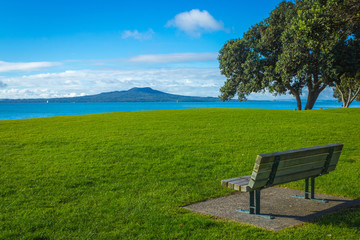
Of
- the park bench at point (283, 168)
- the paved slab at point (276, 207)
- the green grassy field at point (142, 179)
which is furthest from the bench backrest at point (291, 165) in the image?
the green grassy field at point (142, 179)

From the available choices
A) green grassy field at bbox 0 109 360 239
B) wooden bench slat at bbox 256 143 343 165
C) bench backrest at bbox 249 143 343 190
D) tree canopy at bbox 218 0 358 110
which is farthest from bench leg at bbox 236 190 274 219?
tree canopy at bbox 218 0 358 110

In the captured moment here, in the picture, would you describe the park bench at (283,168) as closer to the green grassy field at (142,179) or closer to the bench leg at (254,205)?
the bench leg at (254,205)

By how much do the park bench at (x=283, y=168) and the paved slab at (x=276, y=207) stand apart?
0.24 meters

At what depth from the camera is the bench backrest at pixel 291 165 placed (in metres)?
5.34

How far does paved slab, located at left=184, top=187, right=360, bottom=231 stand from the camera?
560 centimetres

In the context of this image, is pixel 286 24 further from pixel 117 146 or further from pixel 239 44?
pixel 117 146

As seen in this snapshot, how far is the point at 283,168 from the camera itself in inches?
223

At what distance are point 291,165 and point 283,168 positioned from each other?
22cm

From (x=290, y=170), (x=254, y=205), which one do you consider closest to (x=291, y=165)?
(x=290, y=170)

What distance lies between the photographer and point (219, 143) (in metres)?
13.9

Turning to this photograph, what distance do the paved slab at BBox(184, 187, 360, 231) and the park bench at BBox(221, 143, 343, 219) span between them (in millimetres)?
239

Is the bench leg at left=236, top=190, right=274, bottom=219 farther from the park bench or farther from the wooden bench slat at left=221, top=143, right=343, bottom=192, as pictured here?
the wooden bench slat at left=221, top=143, right=343, bottom=192

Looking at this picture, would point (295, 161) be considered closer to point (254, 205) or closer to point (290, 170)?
point (290, 170)

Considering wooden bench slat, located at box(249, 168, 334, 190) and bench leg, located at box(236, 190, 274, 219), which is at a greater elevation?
wooden bench slat, located at box(249, 168, 334, 190)
